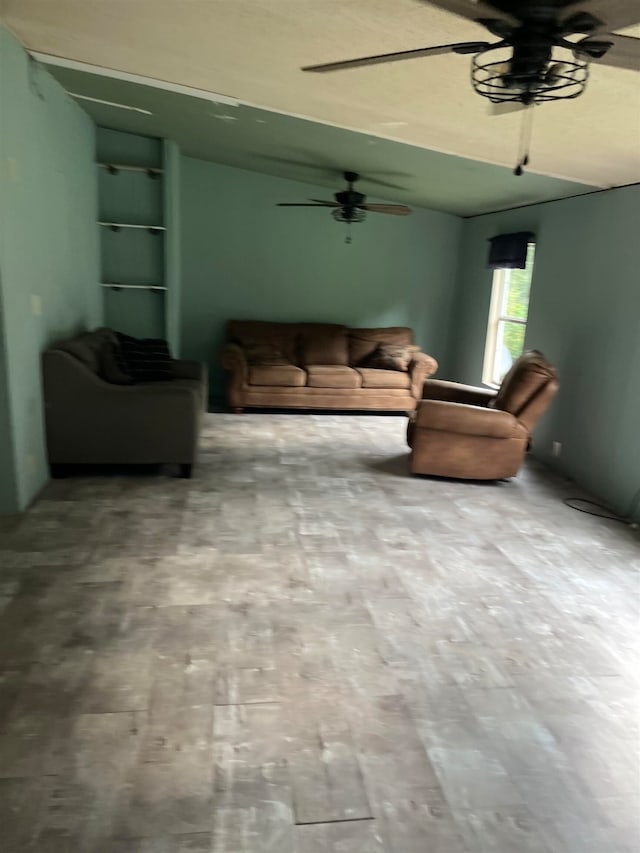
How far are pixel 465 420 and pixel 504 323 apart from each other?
2.53m

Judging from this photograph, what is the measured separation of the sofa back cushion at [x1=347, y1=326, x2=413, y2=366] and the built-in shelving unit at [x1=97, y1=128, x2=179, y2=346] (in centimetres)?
201

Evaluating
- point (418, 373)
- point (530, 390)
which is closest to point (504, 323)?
point (418, 373)

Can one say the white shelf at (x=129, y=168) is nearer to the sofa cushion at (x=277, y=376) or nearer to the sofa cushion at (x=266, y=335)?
the sofa cushion at (x=266, y=335)

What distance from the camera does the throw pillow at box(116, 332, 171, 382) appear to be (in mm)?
5117

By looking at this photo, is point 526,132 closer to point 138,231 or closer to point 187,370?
point 187,370

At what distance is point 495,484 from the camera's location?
468 cm

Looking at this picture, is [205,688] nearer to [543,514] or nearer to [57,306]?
[543,514]

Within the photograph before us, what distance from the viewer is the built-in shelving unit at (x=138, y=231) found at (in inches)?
234

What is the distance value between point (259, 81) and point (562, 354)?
307 centimetres

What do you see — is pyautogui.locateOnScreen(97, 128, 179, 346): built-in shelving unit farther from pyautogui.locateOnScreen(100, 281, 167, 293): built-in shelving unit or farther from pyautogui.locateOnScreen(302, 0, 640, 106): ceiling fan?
pyautogui.locateOnScreen(302, 0, 640, 106): ceiling fan

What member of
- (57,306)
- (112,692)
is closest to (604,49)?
(112,692)

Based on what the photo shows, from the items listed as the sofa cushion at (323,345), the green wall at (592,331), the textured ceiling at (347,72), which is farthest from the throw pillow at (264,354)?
the textured ceiling at (347,72)

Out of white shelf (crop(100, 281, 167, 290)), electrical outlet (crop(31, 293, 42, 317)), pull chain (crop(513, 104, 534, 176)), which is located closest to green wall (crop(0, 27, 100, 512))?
electrical outlet (crop(31, 293, 42, 317))

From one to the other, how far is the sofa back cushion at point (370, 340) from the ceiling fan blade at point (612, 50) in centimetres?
539
